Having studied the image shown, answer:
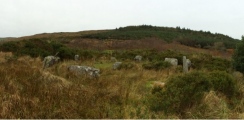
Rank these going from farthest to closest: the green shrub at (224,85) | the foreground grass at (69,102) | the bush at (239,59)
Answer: the bush at (239,59) → the green shrub at (224,85) → the foreground grass at (69,102)

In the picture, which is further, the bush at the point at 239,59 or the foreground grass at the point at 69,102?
the bush at the point at 239,59

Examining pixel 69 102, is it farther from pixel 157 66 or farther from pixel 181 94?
pixel 157 66

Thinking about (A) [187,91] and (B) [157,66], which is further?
(B) [157,66]

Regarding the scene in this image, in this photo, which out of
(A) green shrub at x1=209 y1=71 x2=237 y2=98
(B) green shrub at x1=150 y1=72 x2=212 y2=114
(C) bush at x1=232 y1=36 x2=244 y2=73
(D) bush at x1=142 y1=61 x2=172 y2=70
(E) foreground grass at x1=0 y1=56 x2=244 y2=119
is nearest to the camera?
(E) foreground grass at x1=0 y1=56 x2=244 y2=119

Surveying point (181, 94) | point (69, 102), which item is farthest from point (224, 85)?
point (69, 102)

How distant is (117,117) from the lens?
15.4ft

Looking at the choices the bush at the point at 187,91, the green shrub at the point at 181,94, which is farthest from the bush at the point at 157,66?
the green shrub at the point at 181,94

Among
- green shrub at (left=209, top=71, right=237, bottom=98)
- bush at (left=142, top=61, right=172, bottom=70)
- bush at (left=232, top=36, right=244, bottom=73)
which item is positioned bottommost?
bush at (left=142, top=61, right=172, bottom=70)

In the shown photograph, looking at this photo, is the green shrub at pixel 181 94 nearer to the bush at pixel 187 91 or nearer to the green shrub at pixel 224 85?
the bush at pixel 187 91

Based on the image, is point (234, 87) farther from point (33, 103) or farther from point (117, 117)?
point (33, 103)

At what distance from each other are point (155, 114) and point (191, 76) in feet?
6.00

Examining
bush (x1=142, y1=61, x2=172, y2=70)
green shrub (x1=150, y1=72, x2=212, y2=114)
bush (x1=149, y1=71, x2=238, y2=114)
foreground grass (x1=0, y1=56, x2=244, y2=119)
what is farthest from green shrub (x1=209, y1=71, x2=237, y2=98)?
bush (x1=142, y1=61, x2=172, y2=70)

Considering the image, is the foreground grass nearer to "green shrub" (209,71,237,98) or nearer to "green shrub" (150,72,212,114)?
"green shrub" (150,72,212,114)

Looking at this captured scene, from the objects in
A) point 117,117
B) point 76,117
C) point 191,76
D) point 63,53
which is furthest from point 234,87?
point 63,53
